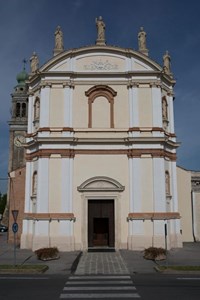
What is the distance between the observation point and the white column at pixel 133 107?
28781 mm

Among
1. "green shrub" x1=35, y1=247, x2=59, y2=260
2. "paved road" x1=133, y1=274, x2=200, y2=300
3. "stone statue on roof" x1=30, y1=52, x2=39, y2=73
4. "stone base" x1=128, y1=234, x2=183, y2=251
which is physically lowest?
"paved road" x1=133, y1=274, x2=200, y2=300

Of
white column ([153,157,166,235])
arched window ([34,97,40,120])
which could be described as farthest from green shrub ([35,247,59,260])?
arched window ([34,97,40,120])

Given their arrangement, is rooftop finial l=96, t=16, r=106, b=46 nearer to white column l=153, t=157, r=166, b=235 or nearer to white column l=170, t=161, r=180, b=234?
white column l=153, t=157, r=166, b=235

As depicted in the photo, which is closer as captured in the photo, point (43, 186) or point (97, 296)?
point (97, 296)

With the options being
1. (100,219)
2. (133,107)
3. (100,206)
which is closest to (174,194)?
(100,206)

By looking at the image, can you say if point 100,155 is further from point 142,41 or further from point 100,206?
point 142,41

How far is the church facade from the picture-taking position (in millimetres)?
27422

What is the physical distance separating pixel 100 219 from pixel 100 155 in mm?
4655

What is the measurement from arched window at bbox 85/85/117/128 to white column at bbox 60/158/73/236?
339 cm

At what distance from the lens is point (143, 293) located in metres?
13.1

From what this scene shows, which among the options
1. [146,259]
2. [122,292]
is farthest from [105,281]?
[146,259]

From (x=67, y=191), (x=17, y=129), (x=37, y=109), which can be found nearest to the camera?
(x=67, y=191)

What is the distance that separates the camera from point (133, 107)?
2902 centimetres

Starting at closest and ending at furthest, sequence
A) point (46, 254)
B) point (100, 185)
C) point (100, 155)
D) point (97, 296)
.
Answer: point (97, 296) < point (46, 254) < point (100, 185) < point (100, 155)
